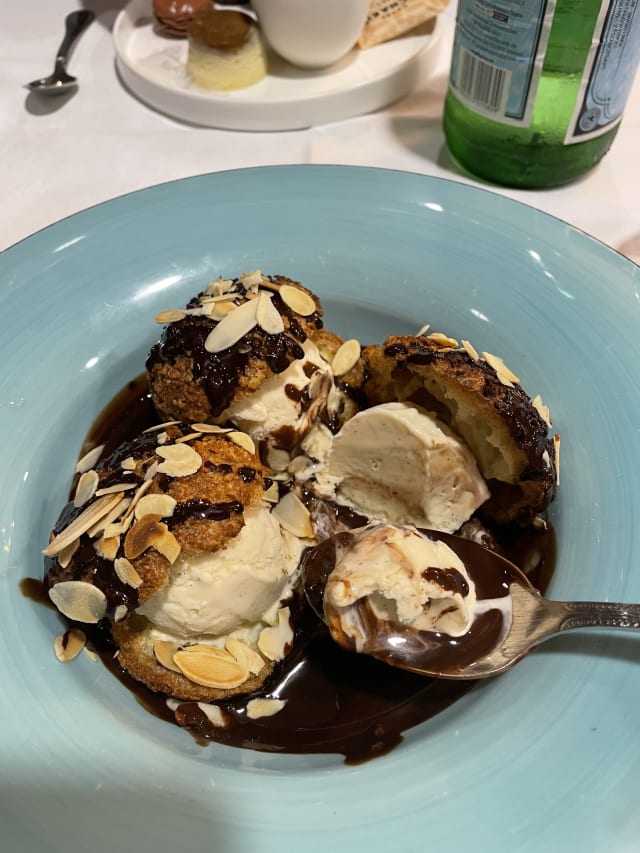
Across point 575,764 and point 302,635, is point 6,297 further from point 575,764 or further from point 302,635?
point 575,764

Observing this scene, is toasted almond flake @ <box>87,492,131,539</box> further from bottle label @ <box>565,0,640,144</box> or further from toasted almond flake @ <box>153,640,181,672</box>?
bottle label @ <box>565,0,640,144</box>

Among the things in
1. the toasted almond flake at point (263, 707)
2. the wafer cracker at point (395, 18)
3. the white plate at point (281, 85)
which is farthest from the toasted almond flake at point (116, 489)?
the wafer cracker at point (395, 18)

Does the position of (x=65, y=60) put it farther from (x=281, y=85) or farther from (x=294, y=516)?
(x=294, y=516)

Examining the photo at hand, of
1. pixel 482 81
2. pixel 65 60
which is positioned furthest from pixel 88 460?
pixel 65 60

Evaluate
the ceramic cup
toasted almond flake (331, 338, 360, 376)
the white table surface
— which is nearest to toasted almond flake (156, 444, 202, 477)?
toasted almond flake (331, 338, 360, 376)

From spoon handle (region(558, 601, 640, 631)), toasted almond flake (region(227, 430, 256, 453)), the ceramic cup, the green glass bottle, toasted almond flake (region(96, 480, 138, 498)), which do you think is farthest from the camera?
the ceramic cup

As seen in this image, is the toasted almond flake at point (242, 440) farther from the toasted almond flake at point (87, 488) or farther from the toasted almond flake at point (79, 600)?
the toasted almond flake at point (79, 600)
